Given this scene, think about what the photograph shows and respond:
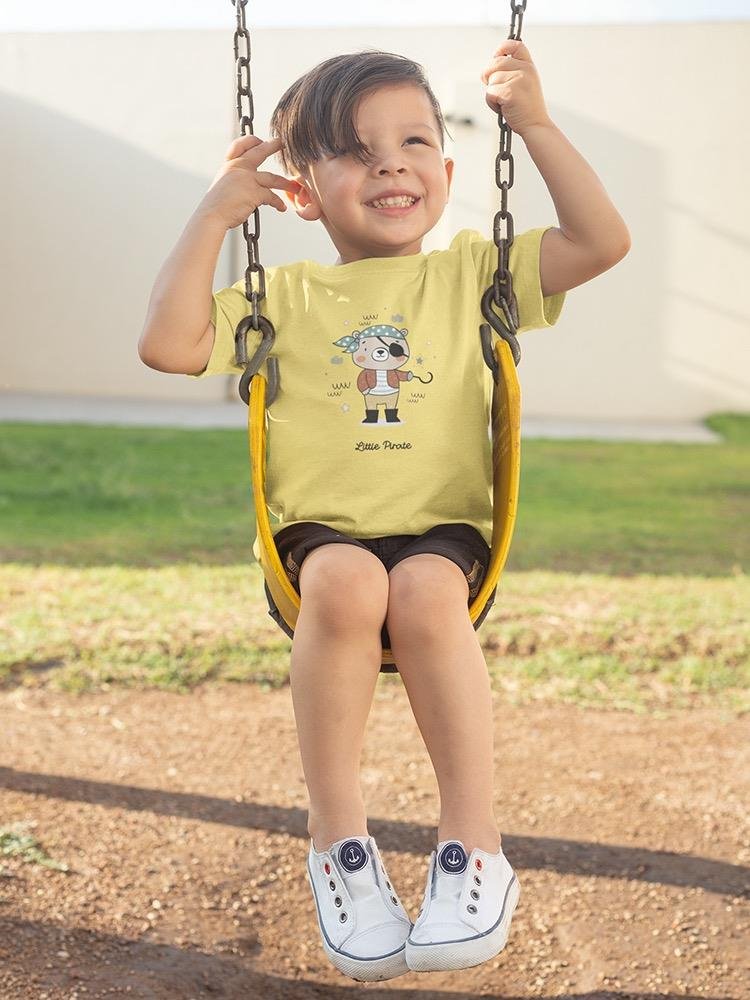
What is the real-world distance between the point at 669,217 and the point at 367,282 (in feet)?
39.9

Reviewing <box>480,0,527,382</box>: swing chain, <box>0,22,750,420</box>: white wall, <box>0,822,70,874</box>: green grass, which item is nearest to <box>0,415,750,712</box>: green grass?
<box>0,822,70,874</box>: green grass

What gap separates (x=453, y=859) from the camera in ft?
6.46

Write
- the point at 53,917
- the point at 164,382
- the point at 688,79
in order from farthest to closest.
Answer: the point at 164,382, the point at 688,79, the point at 53,917

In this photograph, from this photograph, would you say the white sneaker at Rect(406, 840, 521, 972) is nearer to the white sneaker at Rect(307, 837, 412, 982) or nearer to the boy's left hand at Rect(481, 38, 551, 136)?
the white sneaker at Rect(307, 837, 412, 982)

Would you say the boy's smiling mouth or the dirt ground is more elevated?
the boy's smiling mouth

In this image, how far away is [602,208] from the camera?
2225mm

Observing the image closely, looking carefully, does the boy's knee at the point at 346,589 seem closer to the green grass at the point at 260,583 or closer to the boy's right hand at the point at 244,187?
the boy's right hand at the point at 244,187

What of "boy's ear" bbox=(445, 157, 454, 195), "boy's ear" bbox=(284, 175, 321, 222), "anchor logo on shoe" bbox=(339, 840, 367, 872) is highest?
"boy's ear" bbox=(445, 157, 454, 195)

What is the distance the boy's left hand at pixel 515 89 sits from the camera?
2225 mm

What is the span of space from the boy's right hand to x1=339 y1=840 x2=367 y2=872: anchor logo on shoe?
1.09 meters

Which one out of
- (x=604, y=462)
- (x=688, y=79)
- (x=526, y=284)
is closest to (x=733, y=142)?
(x=688, y=79)

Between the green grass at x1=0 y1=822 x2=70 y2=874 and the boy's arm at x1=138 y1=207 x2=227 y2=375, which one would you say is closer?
the boy's arm at x1=138 y1=207 x2=227 y2=375

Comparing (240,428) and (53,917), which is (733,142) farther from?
(53,917)

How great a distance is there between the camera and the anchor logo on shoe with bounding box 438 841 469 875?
196 cm
